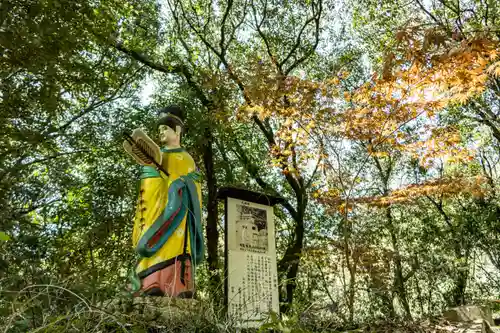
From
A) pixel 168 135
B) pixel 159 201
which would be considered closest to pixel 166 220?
pixel 159 201

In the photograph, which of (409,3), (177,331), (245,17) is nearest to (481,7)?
(409,3)

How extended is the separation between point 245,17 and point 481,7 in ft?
17.4

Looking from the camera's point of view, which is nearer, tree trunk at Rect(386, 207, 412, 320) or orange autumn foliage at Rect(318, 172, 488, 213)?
orange autumn foliage at Rect(318, 172, 488, 213)

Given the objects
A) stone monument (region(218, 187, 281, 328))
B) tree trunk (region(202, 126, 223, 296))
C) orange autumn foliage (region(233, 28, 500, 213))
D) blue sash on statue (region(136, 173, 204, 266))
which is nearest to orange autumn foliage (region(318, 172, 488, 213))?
orange autumn foliage (region(233, 28, 500, 213))

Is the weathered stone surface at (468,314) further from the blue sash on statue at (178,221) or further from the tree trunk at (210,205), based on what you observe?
the tree trunk at (210,205)

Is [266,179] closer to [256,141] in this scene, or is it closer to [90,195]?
[256,141]

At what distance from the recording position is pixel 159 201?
440cm

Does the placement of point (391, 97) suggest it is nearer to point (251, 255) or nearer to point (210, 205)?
point (251, 255)

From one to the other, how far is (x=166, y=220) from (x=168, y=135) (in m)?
1.24

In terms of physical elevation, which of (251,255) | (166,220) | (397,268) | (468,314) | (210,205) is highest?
(210,205)

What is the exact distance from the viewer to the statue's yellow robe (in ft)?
13.5

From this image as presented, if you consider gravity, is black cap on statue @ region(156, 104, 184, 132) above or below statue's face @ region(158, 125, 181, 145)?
above

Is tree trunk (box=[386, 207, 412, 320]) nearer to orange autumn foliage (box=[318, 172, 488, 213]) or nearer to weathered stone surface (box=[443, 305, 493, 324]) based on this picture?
orange autumn foliage (box=[318, 172, 488, 213])

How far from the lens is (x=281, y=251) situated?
945 cm
